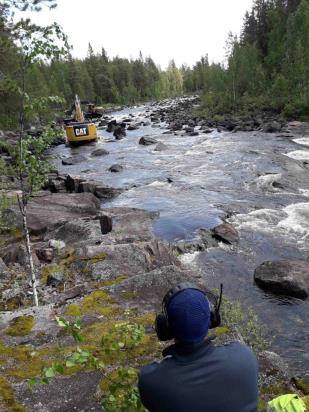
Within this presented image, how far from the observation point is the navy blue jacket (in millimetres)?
2676

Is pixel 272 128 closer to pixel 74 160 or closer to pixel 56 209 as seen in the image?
pixel 74 160

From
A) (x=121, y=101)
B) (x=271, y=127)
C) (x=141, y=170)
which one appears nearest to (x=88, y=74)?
(x=121, y=101)

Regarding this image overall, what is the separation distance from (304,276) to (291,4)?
236 ft

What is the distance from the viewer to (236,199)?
2008 centimetres

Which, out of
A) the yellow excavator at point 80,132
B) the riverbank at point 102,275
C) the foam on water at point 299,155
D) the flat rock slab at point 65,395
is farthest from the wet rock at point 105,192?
the yellow excavator at point 80,132

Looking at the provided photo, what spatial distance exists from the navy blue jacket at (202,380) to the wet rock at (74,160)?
31.5 metres

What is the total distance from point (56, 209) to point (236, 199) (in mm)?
8286

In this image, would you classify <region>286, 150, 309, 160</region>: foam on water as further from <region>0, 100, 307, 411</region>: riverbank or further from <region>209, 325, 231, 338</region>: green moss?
<region>209, 325, 231, 338</region>: green moss

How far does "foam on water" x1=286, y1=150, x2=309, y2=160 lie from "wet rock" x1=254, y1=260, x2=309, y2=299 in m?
16.8

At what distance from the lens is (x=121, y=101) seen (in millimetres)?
123125

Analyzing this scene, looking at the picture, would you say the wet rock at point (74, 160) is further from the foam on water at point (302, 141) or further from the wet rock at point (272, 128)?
the wet rock at point (272, 128)

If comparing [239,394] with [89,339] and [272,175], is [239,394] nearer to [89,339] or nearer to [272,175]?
[89,339]

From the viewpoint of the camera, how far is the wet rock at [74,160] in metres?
33.4

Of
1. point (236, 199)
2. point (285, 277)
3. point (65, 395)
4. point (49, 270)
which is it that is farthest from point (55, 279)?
point (236, 199)
